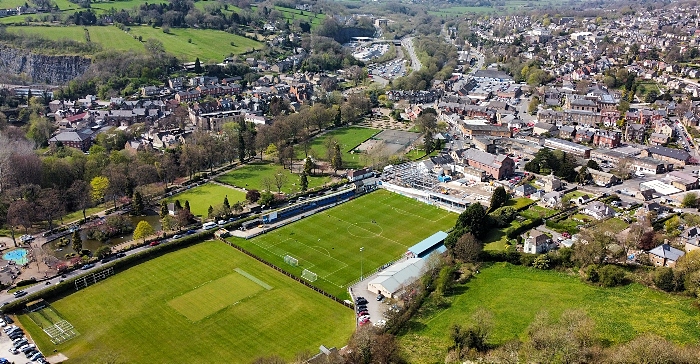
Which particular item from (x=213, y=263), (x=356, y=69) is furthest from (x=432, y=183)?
(x=356, y=69)

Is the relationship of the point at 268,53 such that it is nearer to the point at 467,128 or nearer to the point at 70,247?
the point at 467,128

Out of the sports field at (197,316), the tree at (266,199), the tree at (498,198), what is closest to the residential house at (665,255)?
the tree at (498,198)

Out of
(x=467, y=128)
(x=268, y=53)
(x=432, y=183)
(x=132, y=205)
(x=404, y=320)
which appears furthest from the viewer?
(x=268, y=53)

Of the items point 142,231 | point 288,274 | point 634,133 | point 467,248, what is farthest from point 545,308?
point 634,133

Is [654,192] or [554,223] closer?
[554,223]

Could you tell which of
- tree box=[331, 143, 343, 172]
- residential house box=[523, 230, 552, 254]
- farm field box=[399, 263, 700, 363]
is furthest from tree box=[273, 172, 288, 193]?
residential house box=[523, 230, 552, 254]

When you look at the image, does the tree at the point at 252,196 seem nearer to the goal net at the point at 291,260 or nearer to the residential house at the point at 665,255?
the goal net at the point at 291,260

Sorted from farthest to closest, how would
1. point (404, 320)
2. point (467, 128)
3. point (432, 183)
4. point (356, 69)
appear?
point (356, 69) < point (467, 128) < point (432, 183) < point (404, 320)

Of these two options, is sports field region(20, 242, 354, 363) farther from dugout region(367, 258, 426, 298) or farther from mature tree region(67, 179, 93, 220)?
mature tree region(67, 179, 93, 220)
